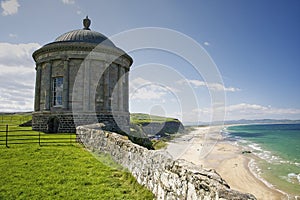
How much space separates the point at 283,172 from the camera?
2556 cm

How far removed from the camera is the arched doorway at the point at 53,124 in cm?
2173

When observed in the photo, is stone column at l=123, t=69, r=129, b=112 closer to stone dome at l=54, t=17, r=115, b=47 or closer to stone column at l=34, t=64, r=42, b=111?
stone dome at l=54, t=17, r=115, b=47

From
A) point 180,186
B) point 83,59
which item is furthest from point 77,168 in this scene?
point 83,59

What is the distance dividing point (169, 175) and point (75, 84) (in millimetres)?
19030

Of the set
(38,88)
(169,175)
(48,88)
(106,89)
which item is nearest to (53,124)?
(48,88)

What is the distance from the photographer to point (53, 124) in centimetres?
2198

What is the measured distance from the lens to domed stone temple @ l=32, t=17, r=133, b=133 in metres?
21.6

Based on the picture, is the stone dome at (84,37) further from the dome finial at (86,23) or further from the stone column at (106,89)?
the stone column at (106,89)

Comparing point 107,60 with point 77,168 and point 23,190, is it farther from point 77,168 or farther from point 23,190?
point 23,190

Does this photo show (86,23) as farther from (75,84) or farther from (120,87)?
(120,87)

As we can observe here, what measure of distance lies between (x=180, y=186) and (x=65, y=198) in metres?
3.33

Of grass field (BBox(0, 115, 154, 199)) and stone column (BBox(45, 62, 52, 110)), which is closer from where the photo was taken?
grass field (BBox(0, 115, 154, 199))

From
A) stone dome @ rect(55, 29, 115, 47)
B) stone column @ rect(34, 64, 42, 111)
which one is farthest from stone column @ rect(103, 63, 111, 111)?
stone column @ rect(34, 64, 42, 111)

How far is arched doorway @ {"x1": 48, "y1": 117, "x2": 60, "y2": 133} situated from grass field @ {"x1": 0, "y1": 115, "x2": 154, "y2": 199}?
37.6 ft
